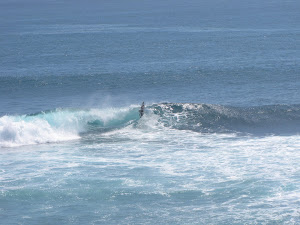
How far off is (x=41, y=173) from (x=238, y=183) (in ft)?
40.2

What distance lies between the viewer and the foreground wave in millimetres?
42000

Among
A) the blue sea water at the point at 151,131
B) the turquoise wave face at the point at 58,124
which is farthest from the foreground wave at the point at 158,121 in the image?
the blue sea water at the point at 151,131

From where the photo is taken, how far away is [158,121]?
150 feet

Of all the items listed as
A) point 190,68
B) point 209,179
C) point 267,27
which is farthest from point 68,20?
point 209,179

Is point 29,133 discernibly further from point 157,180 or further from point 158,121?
point 157,180

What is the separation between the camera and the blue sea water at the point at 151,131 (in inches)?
1056

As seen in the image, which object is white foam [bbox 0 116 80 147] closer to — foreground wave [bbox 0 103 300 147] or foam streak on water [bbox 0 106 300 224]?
foreground wave [bbox 0 103 300 147]

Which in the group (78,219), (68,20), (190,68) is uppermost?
(68,20)

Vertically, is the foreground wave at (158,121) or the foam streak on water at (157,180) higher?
the foreground wave at (158,121)

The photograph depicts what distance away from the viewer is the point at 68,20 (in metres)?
142

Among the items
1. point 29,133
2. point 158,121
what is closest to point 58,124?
point 29,133

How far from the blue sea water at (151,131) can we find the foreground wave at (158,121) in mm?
109

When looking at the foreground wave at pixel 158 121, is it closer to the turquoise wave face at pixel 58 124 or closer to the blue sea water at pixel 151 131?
the turquoise wave face at pixel 58 124

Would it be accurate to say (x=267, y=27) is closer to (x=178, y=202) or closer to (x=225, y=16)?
(x=225, y=16)
